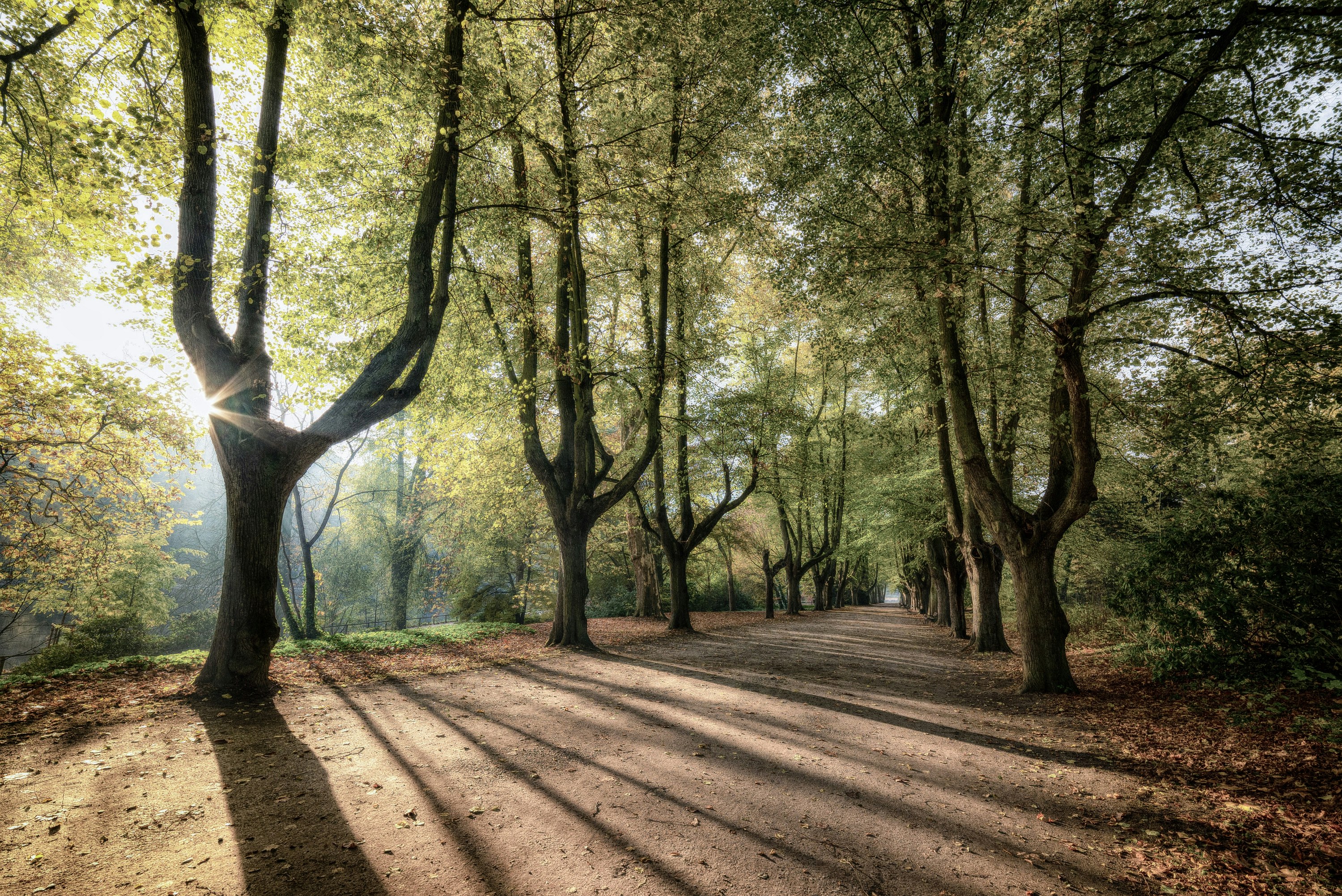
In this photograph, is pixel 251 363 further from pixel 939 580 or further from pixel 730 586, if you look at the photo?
pixel 730 586

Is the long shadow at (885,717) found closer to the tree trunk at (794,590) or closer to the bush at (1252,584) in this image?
the bush at (1252,584)

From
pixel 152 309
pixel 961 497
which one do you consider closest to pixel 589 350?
pixel 152 309

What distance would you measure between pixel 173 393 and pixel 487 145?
6932 mm

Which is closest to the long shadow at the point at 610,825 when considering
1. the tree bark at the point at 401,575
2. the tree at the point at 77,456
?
the tree at the point at 77,456

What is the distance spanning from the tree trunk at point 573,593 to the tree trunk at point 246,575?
6000 mm

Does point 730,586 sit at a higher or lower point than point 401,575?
lower

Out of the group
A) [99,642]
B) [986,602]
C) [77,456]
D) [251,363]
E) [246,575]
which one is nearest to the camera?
[246,575]

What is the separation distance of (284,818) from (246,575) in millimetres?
3860

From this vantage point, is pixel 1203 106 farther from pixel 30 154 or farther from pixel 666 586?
pixel 666 586

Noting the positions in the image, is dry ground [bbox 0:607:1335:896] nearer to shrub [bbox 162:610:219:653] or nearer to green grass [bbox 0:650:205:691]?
green grass [bbox 0:650:205:691]

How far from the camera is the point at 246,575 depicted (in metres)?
6.22

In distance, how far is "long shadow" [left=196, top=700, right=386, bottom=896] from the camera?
112 inches

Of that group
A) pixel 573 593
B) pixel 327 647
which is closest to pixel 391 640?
pixel 327 647

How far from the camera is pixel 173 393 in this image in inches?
325
